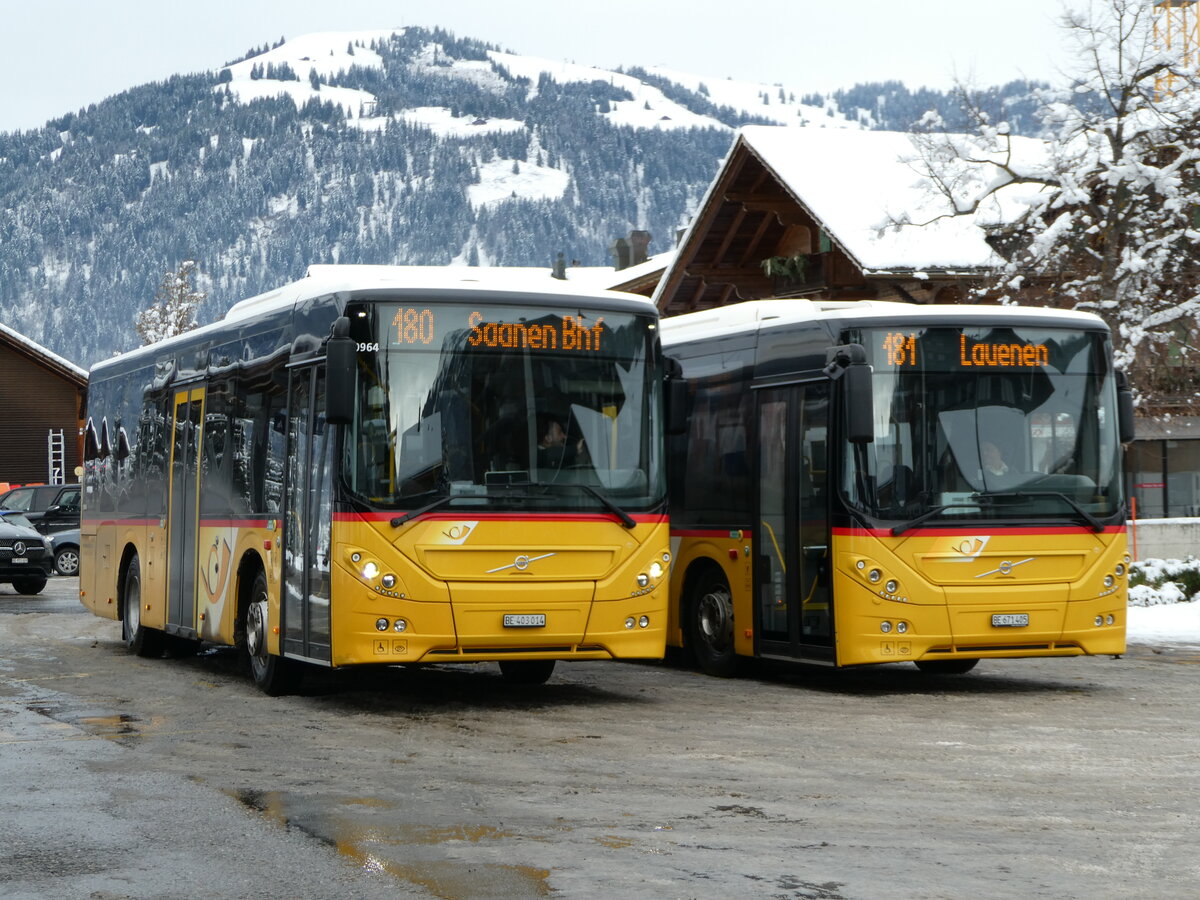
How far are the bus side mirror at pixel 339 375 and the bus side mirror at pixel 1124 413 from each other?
611 cm

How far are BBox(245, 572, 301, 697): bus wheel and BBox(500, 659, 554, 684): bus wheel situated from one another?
1.88 metres

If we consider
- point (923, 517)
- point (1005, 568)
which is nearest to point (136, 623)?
point (923, 517)

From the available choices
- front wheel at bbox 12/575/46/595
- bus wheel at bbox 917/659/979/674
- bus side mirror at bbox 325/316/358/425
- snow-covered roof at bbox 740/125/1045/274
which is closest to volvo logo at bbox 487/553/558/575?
bus side mirror at bbox 325/316/358/425

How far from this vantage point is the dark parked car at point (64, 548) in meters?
40.4

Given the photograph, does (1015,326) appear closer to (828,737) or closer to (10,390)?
(828,737)

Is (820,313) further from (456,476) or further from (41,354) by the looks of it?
(41,354)

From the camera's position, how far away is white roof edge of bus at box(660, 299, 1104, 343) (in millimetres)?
15023

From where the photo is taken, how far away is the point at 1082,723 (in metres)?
13.1

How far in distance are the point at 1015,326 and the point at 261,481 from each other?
19.2 ft

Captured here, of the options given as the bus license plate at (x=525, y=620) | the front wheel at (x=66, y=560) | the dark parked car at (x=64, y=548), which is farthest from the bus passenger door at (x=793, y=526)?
the front wheel at (x=66, y=560)

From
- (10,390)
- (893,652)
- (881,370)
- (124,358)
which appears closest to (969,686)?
(893,652)

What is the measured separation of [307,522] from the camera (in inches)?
543

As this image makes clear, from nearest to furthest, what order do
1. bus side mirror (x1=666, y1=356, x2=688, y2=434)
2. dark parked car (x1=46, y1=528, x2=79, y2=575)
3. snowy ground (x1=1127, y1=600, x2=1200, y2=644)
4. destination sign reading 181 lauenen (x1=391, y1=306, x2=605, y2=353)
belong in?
destination sign reading 181 lauenen (x1=391, y1=306, x2=605, y2=353)
bus side mirror (x1=666, y1=356, x2=688, y2=434)
snowy ground (x1=1127, y1=600, x2=1200, y2=644)
dark parked car (x1=46, y1=528, x2=79, y2=575)

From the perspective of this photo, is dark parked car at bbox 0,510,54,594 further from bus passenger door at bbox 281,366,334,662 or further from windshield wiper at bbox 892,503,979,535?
windshield wiper at bbox 892,503,979,535
